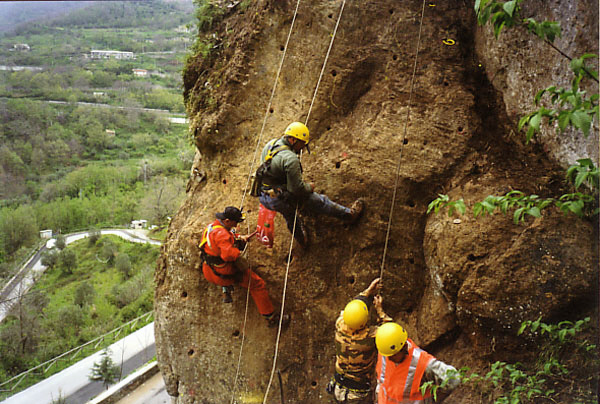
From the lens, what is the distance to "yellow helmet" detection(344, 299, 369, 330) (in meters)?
4.23

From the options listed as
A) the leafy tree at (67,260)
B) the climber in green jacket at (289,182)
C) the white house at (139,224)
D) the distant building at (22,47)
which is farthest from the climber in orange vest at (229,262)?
the distant building at (22,47)

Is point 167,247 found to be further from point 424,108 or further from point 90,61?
point 90,61

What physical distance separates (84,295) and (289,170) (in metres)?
20.5

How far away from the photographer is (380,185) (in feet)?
17.7

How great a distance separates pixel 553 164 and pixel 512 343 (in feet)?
6.80

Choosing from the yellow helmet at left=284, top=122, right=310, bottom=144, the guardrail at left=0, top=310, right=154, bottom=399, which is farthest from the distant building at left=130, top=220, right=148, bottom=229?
the yellow helmet at left=284, top=122, right=310, bottom=144

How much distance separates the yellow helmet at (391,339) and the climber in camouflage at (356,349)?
0.38m

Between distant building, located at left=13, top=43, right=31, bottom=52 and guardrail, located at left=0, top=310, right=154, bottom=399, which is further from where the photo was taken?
distant building, located at left=13, top=43, right=31, bottom=52

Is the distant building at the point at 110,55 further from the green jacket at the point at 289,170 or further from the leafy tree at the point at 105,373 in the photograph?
the green jacket at the point at 289,170

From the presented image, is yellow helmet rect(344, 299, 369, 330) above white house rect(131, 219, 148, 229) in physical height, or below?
above

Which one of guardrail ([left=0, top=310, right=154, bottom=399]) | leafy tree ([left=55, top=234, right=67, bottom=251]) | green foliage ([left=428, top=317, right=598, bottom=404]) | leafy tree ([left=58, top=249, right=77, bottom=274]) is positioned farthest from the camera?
leafy tree ([left=55, top=234, right=67, bottom=251])

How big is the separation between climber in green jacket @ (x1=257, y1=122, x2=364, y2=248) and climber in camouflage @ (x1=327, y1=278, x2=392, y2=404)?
4.06 feet

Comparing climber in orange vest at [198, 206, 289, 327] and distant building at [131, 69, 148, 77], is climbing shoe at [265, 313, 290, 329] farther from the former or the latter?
distant building at [131, 69, 148, 77]

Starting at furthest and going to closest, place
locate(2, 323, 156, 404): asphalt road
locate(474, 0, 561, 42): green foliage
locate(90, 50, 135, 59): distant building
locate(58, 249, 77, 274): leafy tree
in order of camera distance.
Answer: locate(90, 50, 135, 59): distant building → locate(58, 249, 77, 274): leafy tree → locate(2, 323, 156, 404): asphalt road → locate(474, 0, 561, 42): green foliage
